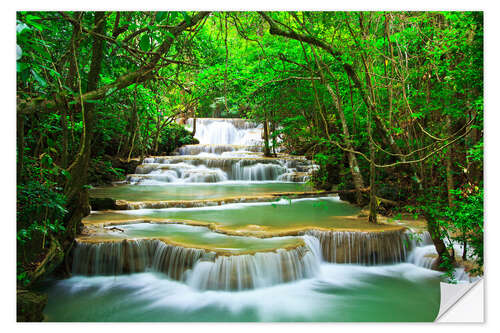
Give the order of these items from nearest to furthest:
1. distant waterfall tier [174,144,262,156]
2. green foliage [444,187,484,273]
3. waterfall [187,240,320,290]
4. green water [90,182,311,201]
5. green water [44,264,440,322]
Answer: green foliage [444,187,484,273] → green water [44,264,440,322] → waterfall [187,240,320,290] → green water [90,182,311,201] → distant waterfall tier [174,144,262,156]

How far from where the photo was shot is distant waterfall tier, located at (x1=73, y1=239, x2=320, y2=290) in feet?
11.3

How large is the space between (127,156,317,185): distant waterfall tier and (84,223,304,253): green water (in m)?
5.03

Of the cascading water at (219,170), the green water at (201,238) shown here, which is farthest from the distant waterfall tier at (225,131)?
the green water at (201,238)

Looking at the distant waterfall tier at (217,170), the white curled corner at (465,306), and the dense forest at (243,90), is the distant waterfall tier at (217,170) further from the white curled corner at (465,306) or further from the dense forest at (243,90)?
the white curled corner at (465,306)

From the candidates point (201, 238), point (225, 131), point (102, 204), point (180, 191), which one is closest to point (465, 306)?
point (201, 238)

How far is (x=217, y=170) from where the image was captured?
1074 centimetres

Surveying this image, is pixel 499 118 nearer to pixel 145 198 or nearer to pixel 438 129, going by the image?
pixel 438 129

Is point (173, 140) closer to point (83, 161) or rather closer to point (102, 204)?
point (102, 204)

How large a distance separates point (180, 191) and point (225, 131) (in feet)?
34.5

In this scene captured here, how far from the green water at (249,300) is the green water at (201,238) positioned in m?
0.47

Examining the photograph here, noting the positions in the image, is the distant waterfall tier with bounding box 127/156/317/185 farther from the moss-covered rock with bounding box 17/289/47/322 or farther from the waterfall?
the moss-covered rock with bounding box 17/289/47/322

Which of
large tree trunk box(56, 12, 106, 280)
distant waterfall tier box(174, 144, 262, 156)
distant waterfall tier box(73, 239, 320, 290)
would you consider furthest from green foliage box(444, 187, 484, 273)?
distant waterfall tier box(174, 144, 262, 156)
